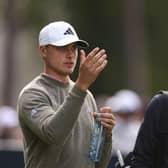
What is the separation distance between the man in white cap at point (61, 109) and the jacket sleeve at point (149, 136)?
46cm

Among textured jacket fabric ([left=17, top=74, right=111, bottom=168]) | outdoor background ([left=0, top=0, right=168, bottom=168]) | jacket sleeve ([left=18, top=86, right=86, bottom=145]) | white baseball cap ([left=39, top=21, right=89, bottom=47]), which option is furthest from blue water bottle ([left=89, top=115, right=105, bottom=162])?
outdoor background ([left=0, top=0, right=168, bottom=168])

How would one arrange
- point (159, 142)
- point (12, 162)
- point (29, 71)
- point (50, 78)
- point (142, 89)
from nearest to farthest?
point (159, 142), point (50, 78), point (12, 162), point (142, 89), point (29, 71)

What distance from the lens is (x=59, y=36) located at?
9.37 m

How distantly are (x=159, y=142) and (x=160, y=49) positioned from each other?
32620 millimetres

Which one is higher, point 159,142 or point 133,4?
point 159,142

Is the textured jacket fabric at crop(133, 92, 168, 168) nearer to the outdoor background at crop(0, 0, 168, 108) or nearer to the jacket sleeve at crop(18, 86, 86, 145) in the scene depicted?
the jacket sleeve at crop(18, 86, 86, 145)

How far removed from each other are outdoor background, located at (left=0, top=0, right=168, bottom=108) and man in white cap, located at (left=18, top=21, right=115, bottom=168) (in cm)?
2863

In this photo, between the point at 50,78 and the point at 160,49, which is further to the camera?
the point at 160,49

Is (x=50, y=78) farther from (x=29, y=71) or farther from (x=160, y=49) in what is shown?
(x=29, y=71)

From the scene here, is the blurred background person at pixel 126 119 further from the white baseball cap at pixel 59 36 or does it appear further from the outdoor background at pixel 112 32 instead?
the outdoor background at pixel 112 32

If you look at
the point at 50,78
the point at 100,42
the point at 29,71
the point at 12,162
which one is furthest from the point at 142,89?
the point at 50,78

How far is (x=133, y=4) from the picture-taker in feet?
134

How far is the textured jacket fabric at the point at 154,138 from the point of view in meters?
8.70

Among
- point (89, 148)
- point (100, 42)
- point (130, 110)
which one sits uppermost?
point (89, 148)
